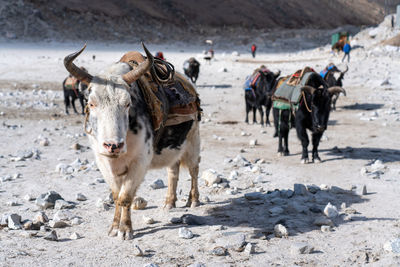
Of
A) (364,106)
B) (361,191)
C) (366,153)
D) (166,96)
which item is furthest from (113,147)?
(364,106)

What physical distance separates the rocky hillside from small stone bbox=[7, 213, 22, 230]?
3518 centimetres

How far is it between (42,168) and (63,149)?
1582 millimetres

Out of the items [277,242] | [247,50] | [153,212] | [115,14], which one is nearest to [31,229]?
[153,212]

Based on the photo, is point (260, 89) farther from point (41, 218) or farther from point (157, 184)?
point (41, 218)

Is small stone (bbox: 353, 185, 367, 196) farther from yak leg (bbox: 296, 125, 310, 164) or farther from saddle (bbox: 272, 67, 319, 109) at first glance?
saddle (bbox: 272, 67, 319, 109)

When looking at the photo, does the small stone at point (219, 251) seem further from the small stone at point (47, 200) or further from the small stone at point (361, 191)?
the small stone at point (361, 191)

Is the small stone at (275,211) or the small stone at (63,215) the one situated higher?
the small stone at (275,211)

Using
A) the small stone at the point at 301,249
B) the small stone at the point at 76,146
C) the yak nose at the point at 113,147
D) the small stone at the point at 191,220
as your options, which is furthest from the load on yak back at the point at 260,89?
the yak nose at the point at 113,147

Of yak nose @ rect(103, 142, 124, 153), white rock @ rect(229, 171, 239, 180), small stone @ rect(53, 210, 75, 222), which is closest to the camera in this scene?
yak nose @ rect(103, 142, 124, 153)

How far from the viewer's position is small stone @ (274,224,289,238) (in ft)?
15.5

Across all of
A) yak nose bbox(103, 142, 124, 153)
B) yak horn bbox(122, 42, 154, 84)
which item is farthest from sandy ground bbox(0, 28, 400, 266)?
yak horn bbox(122, 42, 154, 84)

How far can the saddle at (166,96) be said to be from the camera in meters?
4.75

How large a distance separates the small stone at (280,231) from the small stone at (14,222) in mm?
2534

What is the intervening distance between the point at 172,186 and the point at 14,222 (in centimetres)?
179
